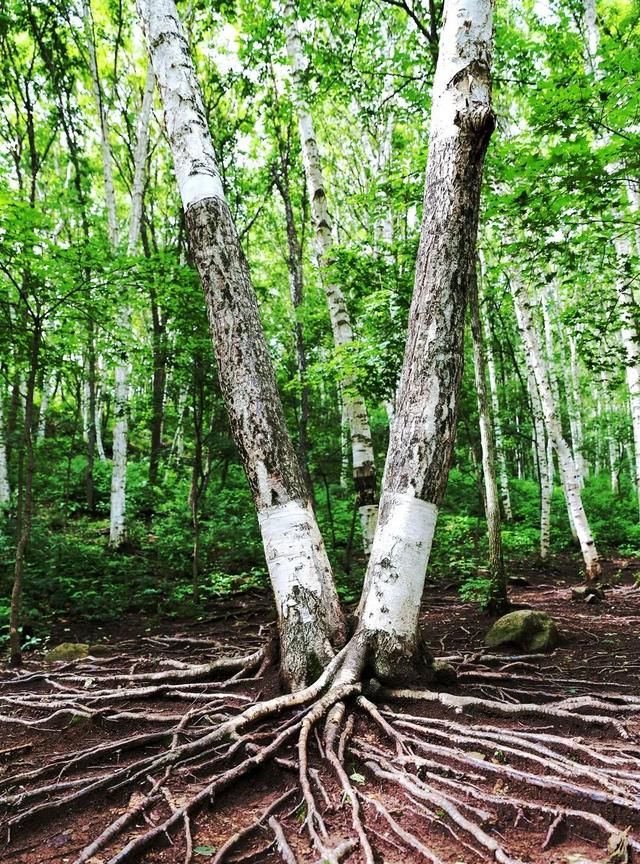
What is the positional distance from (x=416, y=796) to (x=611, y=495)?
1946 cm

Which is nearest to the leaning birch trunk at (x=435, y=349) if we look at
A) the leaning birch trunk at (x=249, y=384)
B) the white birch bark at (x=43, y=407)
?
the leaning birch trunk at (x=249, y=384)

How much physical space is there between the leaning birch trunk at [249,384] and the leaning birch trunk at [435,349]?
37cm

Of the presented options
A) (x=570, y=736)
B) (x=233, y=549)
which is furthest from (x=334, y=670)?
(x=233, y=549)

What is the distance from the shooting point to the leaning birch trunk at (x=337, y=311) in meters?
7.17

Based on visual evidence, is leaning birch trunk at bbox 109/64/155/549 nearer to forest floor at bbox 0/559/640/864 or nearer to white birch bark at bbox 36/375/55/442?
white birch bark at bbox 36/375/55/442

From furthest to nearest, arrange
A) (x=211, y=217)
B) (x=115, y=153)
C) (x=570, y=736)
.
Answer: (x=115, y=153) < (x=211, y=217) < (x=570, y=736)

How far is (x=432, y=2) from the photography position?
18.5 ft

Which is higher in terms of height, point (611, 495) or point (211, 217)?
point (211, 217)

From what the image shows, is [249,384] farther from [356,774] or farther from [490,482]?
[490,482]

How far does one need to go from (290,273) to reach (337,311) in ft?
13.7

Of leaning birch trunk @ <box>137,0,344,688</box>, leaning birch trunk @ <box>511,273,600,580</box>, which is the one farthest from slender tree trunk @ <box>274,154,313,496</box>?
leaning birch trunk @ <box>137,0,344,688</box>

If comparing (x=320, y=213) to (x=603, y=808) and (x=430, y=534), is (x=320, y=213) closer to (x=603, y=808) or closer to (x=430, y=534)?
(x=430, y=534)

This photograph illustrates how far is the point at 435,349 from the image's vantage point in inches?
124

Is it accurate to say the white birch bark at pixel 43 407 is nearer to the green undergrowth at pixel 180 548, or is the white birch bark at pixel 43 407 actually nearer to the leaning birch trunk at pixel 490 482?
the green undergrowth at pixel 180 548
